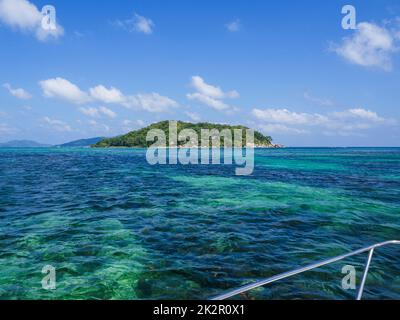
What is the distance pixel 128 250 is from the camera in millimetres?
10922

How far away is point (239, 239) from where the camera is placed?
39.6 feet

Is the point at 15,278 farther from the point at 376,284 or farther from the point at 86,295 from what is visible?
the point at 376,284

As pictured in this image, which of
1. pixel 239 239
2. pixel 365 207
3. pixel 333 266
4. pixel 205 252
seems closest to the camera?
pixel 333 266

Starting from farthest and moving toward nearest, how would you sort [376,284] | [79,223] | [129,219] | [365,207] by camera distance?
[365,207], [129,219], [79,223], [376,284]

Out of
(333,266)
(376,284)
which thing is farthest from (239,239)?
(376,284)

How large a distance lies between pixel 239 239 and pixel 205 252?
1914 mm

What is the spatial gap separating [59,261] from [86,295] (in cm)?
245
